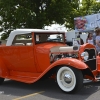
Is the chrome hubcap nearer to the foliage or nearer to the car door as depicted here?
the car door

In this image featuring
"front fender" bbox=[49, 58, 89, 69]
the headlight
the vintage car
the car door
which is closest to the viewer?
"front fender" bbox=[49, 58, 89, 69]

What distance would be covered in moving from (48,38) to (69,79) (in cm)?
167

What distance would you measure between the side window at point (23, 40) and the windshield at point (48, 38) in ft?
0.72

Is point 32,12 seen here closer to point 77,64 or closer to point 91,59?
point 91,59

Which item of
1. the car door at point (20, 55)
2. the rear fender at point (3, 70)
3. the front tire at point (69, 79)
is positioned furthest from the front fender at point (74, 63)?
the rear fender at point (3, 70)

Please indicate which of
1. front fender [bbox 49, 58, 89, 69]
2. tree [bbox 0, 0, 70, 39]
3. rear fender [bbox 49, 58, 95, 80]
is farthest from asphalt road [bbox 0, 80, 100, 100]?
tree [bbox 0, 0, 70, 39]

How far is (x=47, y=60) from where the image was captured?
605 cm

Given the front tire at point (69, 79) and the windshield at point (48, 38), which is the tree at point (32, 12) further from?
the front tire at point (69, 79)

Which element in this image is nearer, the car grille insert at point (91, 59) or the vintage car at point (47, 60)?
the vintage car at point (47, 60)

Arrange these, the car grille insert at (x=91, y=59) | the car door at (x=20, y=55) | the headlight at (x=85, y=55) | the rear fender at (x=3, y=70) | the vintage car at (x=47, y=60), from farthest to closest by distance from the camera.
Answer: the rear fender at (x=3, y=70) → the car door at (x=20, y=55) → the car grille insert at (x=91, y=59) → the headlight at (x=85, y=55) → the vintage car at (x=47, y=60)

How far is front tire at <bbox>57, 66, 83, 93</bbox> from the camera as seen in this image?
17.0ft

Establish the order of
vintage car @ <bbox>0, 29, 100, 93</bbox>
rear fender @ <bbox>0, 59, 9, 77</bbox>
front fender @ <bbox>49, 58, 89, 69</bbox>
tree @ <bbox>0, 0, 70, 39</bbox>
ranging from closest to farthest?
front fender @ <bbox>49, 58, 89, 69</bbox> < vintage car @ <bbox>0, 29, 100, 93</bbox> < rear fender @ <bbox>0, 59, 9, 77</bbox> < tree @ <bbox>0, 0, 70, 39</bbox>

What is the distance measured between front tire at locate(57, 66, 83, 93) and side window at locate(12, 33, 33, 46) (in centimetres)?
136

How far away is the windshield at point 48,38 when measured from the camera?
20.8 feet
